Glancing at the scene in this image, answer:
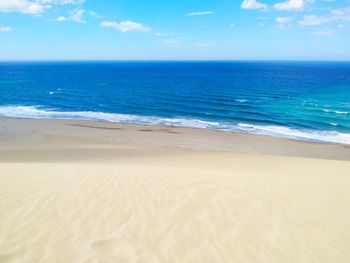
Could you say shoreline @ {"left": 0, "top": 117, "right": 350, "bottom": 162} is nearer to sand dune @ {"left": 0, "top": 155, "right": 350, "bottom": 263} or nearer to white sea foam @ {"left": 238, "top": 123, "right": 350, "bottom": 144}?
white sea foam @ {"left": 238, "top": 123, "right": 350, "bottom": 144}

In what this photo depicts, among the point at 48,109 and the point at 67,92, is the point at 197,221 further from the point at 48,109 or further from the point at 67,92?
the point at 67,92

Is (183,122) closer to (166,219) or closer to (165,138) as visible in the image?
(165,138)

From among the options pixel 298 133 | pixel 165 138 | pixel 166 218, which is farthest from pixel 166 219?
pixel 298 133

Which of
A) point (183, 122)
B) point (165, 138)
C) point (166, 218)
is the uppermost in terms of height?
point (166, 218)

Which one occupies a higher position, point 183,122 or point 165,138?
point 183,122

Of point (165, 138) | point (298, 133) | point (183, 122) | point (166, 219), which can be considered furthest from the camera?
point (183, 122)

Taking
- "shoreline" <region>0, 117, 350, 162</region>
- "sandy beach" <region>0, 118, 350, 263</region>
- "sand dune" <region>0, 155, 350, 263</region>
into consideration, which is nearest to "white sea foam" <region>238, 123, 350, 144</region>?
"shoreline" <region>0, 117, 350, 162</region>
